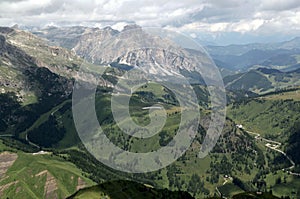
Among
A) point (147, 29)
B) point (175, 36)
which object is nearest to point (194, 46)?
point (175, 36)

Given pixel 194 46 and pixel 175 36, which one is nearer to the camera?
pixel 194 46

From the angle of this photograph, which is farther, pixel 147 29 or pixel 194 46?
pixel 147 29

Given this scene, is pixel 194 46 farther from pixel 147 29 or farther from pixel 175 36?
pixel 147 29
